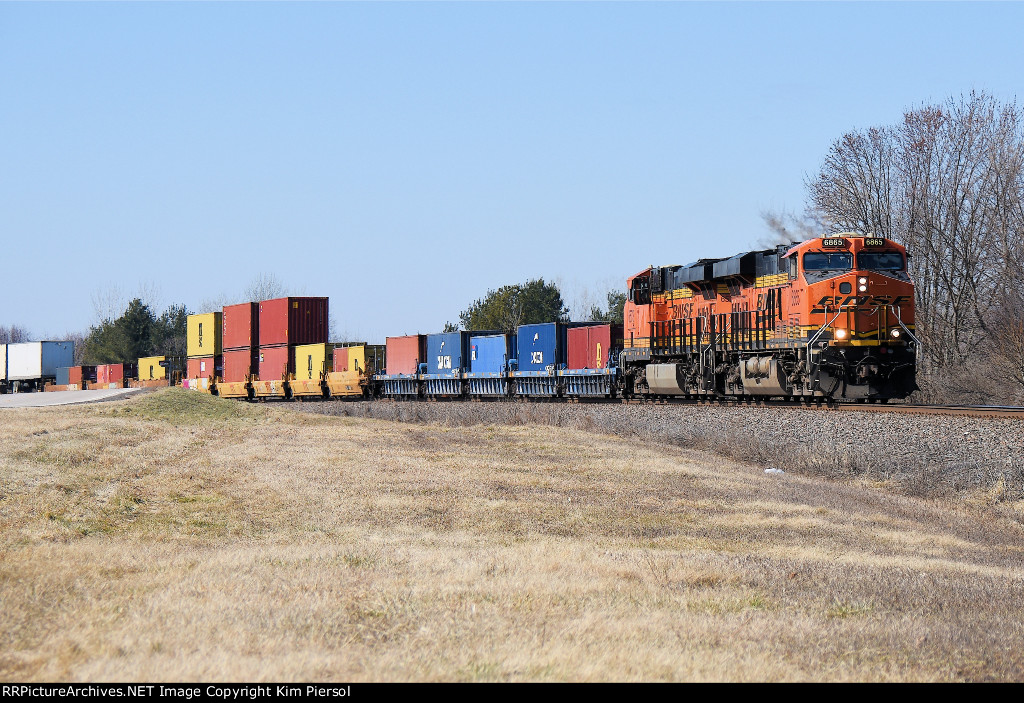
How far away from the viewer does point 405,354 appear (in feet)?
161

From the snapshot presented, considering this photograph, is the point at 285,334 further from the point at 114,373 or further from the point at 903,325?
the point at 903,325

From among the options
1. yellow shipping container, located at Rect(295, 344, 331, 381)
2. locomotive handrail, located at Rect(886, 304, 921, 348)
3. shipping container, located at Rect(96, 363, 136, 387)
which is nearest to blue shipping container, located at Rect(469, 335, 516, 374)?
yellow shipping container, located at Rect(295, 344, 331, 381)

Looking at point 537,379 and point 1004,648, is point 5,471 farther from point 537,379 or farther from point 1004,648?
point 537,379

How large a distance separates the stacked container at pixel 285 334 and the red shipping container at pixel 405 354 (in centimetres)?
320

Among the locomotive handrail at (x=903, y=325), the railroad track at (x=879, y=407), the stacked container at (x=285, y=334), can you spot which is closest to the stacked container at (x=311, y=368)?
the stacked container at (x=285, y=334)

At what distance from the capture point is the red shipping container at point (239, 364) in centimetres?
5172

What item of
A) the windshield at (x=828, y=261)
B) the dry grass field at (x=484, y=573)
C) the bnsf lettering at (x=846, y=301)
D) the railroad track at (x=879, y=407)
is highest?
the windshield at (x=828, y=261)

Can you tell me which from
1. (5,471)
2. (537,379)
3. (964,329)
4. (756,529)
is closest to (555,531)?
(756,529)

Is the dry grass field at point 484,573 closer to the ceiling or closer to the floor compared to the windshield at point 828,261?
closer to the floor

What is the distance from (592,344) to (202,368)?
83.7 feet

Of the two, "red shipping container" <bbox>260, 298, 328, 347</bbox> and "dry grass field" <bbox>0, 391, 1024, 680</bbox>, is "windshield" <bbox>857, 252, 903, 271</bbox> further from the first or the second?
"red shipping container" <bbox>260, 298, 328, 347</bbox>

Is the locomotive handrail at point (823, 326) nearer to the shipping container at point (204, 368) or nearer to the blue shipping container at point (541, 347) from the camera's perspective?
the blue shipping container at point (541, 347)

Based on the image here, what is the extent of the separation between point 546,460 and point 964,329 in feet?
102

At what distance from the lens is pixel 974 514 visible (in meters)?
14.6
